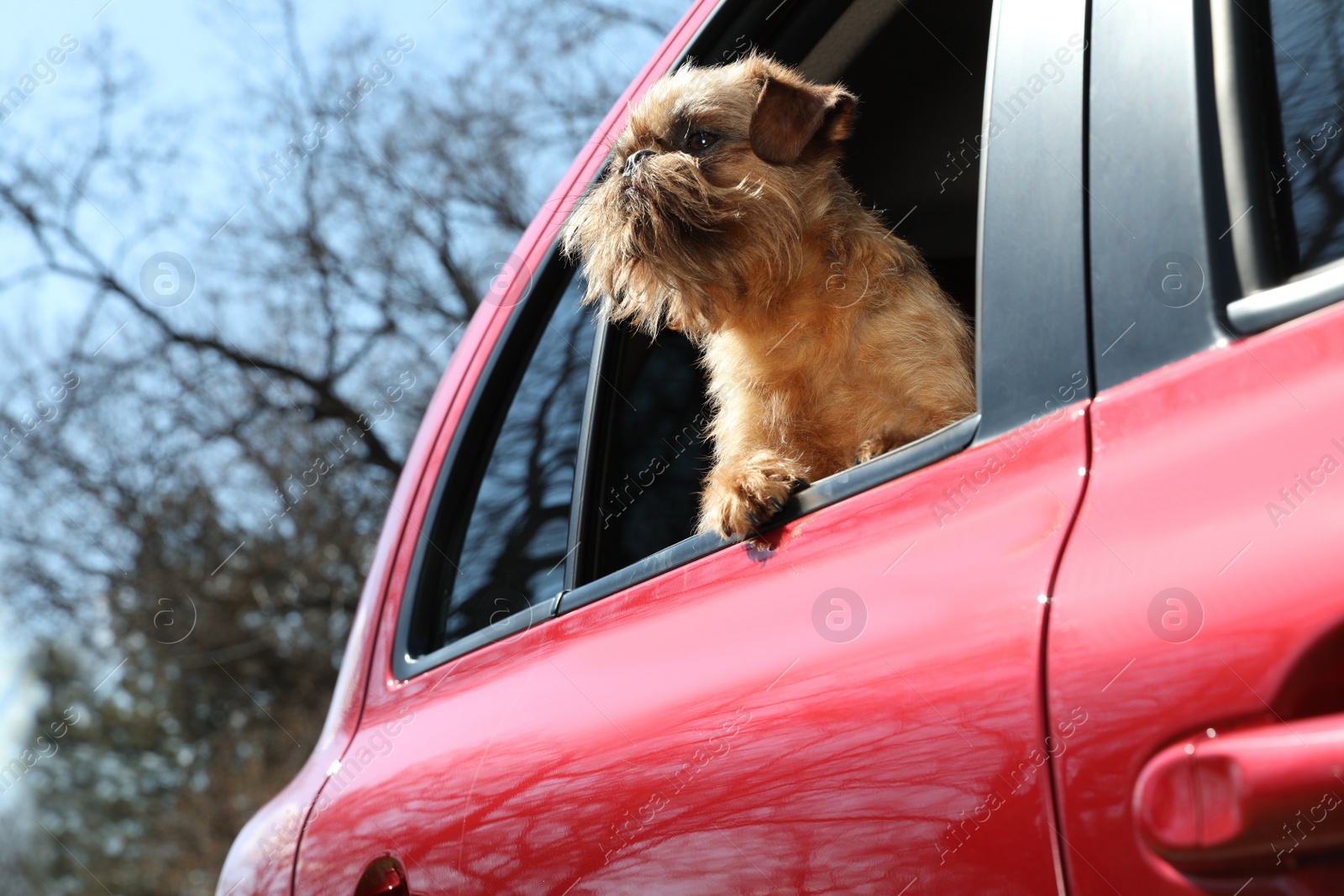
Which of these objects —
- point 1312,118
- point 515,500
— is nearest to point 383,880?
point 515,500

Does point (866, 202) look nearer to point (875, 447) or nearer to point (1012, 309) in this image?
point (875, 447)

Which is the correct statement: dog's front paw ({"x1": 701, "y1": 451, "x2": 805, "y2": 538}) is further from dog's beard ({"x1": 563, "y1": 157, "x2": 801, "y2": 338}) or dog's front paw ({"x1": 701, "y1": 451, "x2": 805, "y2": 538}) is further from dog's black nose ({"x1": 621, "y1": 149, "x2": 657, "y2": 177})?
dog's black nose ({"x1": 621, "y1": 149, "x2": 657, "y2": 177})

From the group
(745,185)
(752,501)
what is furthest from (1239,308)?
(745,185)

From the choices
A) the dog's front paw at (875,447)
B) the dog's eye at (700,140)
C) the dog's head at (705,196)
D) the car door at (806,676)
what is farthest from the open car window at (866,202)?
the dog's front paw at (875,447)

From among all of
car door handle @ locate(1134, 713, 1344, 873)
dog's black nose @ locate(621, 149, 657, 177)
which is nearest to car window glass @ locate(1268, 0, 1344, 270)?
car door handle @ locate(1134, 713, 1344, 873)

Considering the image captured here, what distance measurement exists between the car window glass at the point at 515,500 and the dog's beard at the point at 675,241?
0.14 metres

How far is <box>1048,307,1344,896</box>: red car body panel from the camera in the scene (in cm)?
91

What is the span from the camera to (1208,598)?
3.26 ft

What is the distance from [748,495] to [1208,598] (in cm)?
96

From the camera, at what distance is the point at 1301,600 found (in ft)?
3.01

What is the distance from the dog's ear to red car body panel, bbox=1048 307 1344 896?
77.5 inches

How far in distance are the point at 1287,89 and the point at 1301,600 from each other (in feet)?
Result: 2.05

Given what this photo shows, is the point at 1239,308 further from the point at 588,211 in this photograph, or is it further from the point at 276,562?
the point at 276,562

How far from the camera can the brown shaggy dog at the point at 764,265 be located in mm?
2588
